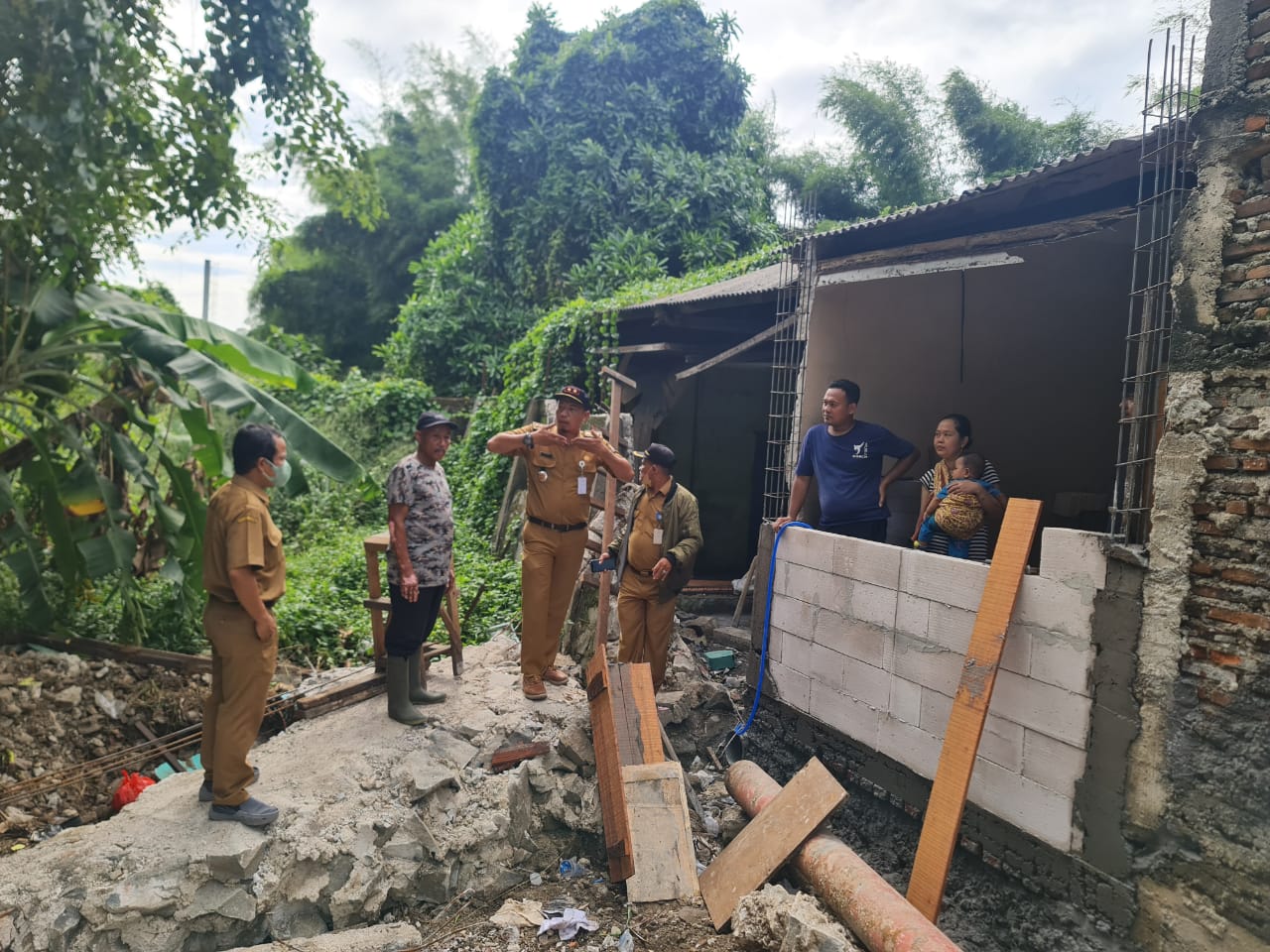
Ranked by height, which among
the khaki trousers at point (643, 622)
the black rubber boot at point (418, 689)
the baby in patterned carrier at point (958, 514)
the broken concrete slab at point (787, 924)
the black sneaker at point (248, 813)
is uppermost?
the baby in patterned carrier at point (958, 514)

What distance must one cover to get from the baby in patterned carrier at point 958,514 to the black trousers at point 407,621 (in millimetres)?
2937

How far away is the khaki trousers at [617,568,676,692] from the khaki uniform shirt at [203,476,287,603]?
8.20ft

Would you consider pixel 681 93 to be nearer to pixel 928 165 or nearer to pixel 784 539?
pixel 928 165

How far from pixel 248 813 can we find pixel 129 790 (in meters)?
1.50

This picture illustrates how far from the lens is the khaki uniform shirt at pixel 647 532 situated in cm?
555

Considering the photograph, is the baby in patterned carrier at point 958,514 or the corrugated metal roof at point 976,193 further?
the baby in patterned carrier at point 958,514

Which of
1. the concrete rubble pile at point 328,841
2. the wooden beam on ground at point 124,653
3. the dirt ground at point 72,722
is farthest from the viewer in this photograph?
the wooden beam on ground at point 124,653

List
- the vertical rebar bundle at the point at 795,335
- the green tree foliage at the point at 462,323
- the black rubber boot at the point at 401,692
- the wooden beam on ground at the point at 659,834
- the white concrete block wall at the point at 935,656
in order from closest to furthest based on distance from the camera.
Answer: the white concrete block wall at the point at 935,656
the wooden beam on ground at the point at 659,834
the black rubber boot at the point at 401,692
the vertical rebar bundle at the point at 795,335
the green tree foliage at the point at 462,323

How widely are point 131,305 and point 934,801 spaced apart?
21.5 feet

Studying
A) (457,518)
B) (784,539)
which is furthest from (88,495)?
(457,518)

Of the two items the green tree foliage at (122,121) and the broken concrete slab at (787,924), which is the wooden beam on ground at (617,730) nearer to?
the broken concrete slab at (787,924)

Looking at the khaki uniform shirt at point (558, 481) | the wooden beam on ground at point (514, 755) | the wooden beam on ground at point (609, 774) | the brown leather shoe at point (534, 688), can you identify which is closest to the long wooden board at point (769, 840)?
the wooden beam on ground at point (609, 774)

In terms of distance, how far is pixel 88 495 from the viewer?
5812mm

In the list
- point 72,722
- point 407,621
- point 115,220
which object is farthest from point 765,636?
point 115,220
